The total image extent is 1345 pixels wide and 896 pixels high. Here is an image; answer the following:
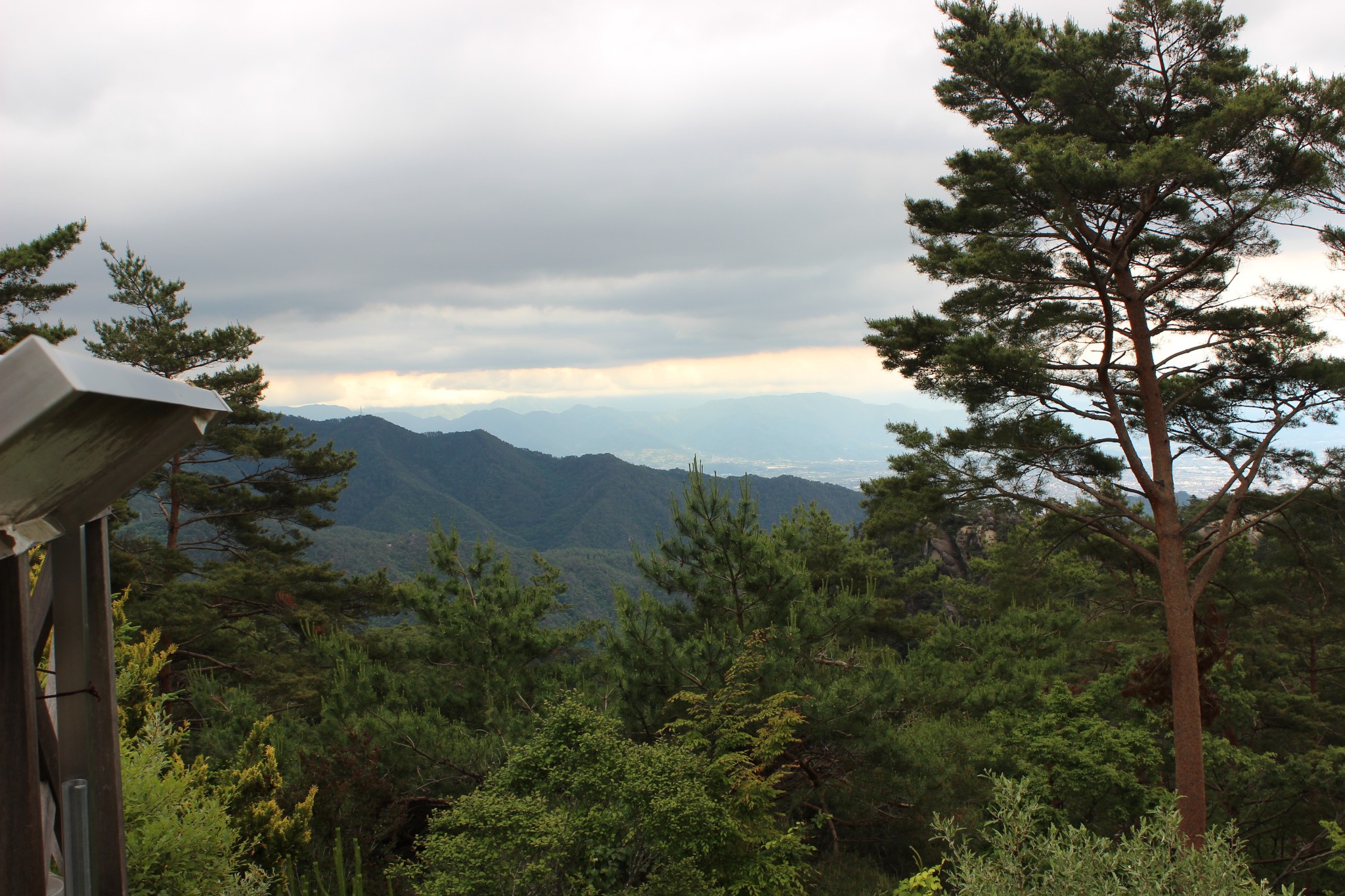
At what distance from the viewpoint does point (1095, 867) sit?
12.3 feet

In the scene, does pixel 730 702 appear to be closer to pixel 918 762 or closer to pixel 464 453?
pixel 918 762

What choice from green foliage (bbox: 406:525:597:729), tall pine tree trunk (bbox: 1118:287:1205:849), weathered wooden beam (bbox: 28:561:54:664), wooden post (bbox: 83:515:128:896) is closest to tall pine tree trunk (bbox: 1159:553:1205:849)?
tall pine tree trunk (bbox: 1118:287:1205:849)

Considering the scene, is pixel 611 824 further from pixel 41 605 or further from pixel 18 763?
pixel 18 763

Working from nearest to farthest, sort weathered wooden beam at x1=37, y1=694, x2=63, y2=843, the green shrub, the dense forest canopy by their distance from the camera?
weathered wooden beam at x1=37, y1=694, x2=63, y2=843
the green shrub
the dense forest canopy

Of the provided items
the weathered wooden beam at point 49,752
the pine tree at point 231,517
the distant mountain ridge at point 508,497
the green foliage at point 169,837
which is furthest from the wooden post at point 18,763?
the distant mountain ridge at point 508,497

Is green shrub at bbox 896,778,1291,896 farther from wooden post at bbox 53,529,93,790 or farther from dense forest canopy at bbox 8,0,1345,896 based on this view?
wooden post at bbox 53,529,93,790

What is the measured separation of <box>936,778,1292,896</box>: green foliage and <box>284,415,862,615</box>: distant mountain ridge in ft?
272

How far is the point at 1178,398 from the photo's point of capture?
31.8 feet

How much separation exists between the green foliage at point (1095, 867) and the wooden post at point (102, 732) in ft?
11.4

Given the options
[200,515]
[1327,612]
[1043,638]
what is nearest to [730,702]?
[1043,638]

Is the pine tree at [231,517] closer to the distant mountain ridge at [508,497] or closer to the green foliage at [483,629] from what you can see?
the green foliage at [483,629]

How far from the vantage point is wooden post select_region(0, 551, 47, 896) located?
1663 mm

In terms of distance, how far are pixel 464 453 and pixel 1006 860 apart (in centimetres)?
19070

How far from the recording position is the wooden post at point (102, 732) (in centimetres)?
212
